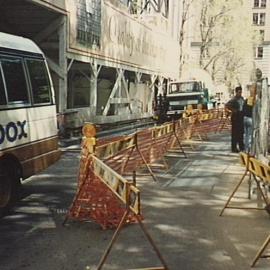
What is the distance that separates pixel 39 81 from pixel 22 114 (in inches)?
42.9

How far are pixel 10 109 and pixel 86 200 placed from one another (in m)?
1.83

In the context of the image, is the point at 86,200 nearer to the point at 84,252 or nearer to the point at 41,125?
the point at 84,252

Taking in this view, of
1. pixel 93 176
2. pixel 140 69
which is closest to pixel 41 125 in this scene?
pixel 93 176

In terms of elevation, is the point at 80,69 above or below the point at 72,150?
above

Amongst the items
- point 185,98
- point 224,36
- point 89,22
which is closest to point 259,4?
point 224,36

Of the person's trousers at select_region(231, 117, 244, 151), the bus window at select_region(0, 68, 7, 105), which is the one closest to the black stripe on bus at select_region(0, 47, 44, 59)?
the bus window at select_region(0, 68, 7, 105)

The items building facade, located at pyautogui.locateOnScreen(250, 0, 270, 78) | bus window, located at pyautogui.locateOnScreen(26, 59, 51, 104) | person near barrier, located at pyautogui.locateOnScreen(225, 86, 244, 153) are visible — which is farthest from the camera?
building facade, located at pyautogui.locateOnScreen(250, 0, 270, 78)

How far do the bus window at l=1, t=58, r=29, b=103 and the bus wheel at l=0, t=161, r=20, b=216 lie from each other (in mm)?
1053

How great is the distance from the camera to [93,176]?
25.3 ft

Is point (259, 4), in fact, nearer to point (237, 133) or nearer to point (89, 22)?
point (89, 22)

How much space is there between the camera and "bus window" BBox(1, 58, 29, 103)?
8195 millimetres

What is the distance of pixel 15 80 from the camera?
27.8 feet

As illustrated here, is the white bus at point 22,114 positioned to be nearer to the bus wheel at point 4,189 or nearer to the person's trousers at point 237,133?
the bus wheel at point 4,189

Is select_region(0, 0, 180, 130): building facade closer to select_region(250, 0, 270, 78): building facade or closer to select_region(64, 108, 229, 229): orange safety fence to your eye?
select_region(64, 108, 229, 229): orange safety fence
